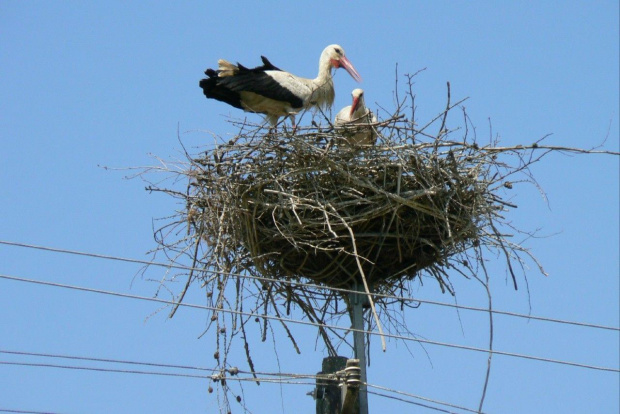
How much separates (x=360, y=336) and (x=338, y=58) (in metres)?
4.39

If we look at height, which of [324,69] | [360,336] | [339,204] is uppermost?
[324,69]

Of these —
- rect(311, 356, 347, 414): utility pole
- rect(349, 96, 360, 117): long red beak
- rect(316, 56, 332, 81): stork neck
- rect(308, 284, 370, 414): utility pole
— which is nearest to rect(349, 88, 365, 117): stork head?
rect(349, 96, 360, 117): long red beak

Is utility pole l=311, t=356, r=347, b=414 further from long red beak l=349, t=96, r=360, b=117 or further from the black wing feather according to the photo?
the black wing feather

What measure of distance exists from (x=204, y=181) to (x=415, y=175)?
125 centimetres

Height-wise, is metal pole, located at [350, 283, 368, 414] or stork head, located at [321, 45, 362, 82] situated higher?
stork head, located at [321, 45, 362, 82]

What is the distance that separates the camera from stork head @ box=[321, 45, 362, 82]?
32.7 feet

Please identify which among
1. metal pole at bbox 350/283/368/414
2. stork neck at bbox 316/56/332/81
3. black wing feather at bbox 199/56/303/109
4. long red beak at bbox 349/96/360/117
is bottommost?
metal pole at bbox 350/283/368/414

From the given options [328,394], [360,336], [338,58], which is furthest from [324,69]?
[328,394]

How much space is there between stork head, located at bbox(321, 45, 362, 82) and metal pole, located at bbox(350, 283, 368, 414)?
3.43 meters

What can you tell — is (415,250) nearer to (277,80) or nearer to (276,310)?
(276,310)

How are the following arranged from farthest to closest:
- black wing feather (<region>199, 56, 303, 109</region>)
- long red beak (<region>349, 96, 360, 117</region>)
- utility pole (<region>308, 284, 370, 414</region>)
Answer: black wing feather (<region>199, 56, 303, 109</region>)
long red beak (<region>349, 96, 360, 117</region>)
utility pole (<region>308, 284, 370, 414</region>)

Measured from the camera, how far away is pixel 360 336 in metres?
6.00

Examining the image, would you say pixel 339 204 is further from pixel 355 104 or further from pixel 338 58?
pixel 338 58

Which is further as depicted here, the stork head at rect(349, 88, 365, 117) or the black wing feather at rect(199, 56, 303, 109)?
the black wing feather at rect(199, 56, 303, 109)
